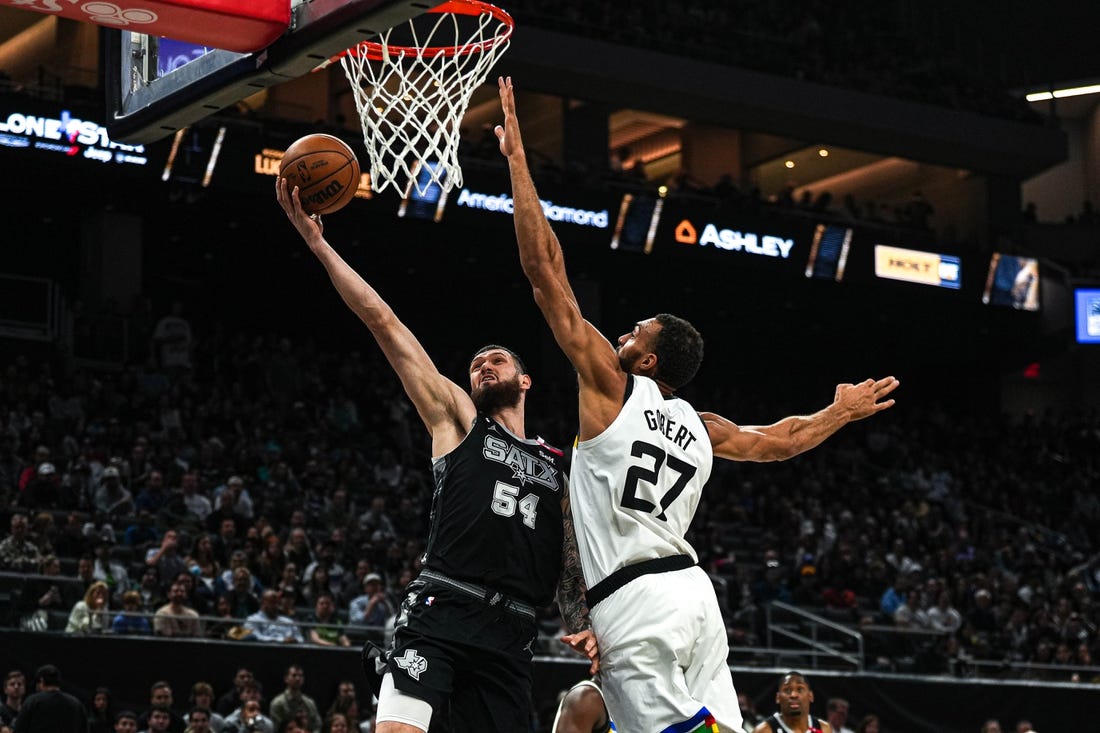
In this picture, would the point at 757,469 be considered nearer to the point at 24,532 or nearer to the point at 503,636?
the point at 24,532

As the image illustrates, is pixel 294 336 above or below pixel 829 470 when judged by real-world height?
above

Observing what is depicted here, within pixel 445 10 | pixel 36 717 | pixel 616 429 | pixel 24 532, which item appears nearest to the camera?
pixel 616 429

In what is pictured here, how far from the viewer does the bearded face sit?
5664 millimetres

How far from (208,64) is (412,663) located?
2515mm

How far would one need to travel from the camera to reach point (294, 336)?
2572 centimetres

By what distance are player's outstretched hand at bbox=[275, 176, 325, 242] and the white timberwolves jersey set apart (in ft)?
4.76

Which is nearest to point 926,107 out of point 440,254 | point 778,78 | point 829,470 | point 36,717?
point 778,78

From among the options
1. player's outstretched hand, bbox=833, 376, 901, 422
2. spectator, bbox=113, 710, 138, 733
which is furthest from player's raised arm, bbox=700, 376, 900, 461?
spectator, bbox=113, 710, 138, 733

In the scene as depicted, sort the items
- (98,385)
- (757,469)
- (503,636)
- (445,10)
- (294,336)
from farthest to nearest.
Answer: (294,336)
(757,469)
(98,385)
(445,10)
(503,636)

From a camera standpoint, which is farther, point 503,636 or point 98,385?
point 98,385

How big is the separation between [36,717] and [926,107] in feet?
73.3

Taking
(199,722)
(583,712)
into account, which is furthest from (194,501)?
(583,712)

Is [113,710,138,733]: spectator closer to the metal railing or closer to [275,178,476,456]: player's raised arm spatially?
[275,178,476,456]: player's raised arm

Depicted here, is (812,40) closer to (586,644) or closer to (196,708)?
(196,708)
